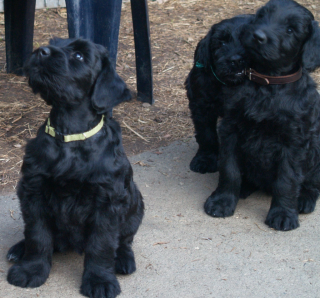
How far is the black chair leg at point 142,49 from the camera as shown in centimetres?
502

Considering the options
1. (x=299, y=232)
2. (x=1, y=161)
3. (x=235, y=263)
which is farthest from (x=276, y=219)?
(x=1, y=161)

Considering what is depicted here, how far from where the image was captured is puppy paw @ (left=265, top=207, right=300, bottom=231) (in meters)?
3.41

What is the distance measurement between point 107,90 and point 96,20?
2001 mm

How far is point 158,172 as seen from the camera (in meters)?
4.16

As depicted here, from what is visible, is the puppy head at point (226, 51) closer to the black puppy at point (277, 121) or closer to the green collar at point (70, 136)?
the black puppy at point (277, 121)

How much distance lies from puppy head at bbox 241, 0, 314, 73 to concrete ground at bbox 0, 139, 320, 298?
120cm

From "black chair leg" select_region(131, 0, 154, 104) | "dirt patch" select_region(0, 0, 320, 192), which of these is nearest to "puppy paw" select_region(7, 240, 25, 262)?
"dirt patch" select_region(0, 0, 320, 192)

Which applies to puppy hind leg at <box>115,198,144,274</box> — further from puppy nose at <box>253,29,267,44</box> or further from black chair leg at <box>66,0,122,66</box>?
black chair leg at <box>66,0,122,66</box>

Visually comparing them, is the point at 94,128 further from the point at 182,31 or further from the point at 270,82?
the point at 182,31

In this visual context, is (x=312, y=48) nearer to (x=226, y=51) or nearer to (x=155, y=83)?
(x=226, y=51)

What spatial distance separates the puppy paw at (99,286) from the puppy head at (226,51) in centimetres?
168

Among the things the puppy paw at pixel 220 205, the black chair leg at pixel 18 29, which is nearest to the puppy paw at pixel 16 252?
the puppy paw at pixel 220 205

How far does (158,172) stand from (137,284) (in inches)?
59.7

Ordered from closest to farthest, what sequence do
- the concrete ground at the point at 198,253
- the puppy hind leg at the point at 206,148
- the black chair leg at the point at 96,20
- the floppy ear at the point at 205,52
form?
the concrete ground at the point at 198,253 → the floppy ear at the point at 205,52 → the black chair leg at the point at 96,20 → the puppy hind leg at the point at 206,148
